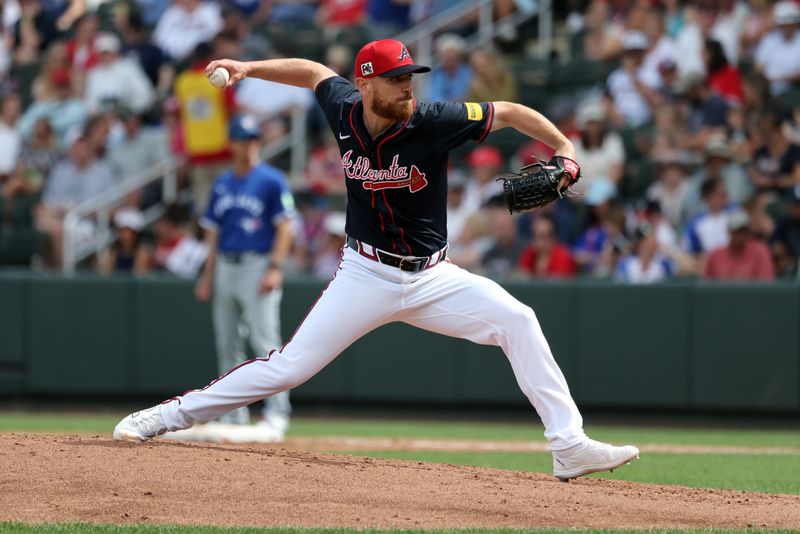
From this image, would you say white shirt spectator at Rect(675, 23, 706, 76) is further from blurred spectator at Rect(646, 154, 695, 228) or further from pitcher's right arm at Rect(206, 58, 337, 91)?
pitcher's right arm at Rect(206, 58, 337, 91)

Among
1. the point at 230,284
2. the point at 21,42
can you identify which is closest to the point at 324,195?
the point at 230,284

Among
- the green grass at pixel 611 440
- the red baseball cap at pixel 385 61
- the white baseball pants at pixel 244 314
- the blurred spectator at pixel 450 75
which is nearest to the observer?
the red baseball cap at pixel 385 61

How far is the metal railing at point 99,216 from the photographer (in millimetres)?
13562

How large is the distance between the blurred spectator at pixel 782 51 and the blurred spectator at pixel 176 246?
19.5 feet

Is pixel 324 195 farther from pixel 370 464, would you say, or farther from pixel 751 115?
pixel 370 464

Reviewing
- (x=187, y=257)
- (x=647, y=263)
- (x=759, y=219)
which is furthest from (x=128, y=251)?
(x=759, y=219)

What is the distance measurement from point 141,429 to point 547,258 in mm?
6316

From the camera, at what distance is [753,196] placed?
457 inches

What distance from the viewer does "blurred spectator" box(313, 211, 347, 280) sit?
39.1 feet

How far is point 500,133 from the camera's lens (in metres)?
13.7

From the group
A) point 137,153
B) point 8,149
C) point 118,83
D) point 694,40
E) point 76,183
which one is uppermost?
point 694,40

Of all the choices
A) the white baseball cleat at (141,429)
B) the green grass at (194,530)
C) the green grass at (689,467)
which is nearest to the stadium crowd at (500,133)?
the green grass at (689,467)

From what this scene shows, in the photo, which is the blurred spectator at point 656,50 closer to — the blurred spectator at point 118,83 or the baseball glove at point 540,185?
the blurred spectator at point 118,83

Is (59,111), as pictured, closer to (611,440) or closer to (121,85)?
(121,85)
